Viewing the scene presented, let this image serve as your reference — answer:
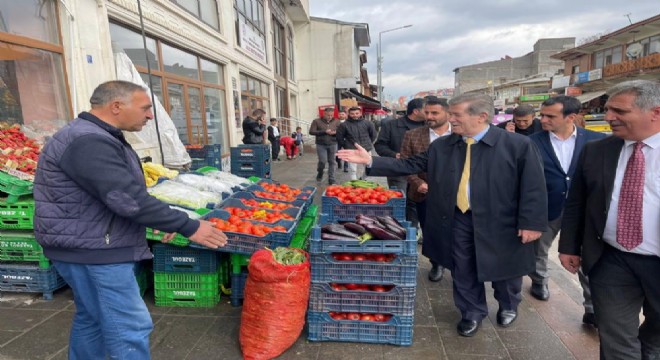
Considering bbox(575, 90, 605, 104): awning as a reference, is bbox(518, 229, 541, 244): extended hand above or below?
below

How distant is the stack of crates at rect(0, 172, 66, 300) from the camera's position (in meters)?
3.72

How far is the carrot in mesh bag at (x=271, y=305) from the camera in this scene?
9.42ft

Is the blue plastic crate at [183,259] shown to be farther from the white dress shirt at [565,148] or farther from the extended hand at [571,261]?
the white dress shirt at [565,148]

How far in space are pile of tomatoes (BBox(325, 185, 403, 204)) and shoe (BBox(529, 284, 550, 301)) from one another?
68.1 inches

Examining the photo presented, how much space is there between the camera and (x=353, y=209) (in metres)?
4.22

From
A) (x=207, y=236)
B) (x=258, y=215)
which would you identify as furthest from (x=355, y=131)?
(x=207, y=236)

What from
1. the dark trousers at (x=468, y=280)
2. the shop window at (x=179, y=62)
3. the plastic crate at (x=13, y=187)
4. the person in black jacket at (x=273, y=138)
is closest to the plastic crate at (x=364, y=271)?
the dark trousers at (x=468, y=280)

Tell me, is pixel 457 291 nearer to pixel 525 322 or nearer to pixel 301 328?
pixel 525 322

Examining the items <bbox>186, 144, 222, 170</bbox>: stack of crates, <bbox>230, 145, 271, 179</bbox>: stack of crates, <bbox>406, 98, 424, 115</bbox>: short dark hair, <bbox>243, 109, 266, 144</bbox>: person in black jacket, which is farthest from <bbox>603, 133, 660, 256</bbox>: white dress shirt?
<bbox>243, 109, 266, 144</bbox>: person in black jacket

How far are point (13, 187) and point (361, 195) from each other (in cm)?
355

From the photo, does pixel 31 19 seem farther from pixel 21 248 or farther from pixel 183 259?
pixel 183 259

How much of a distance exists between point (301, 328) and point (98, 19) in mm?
6093

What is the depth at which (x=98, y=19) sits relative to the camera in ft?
20.3

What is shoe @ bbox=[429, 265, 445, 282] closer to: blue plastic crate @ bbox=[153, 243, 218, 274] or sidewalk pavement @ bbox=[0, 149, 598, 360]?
sidewalk pavement @ bbox=[0, 149, 598, 360]
